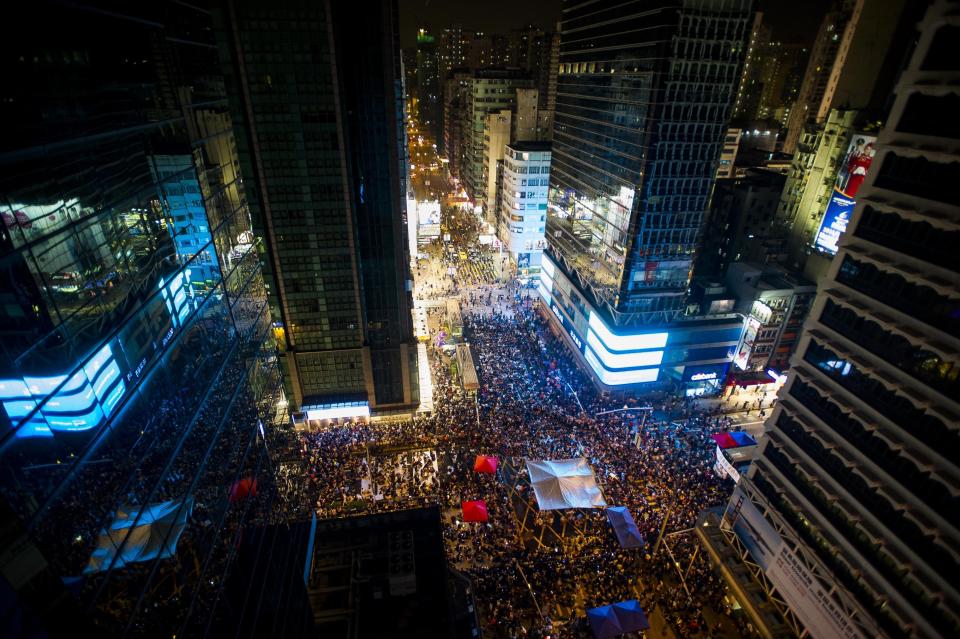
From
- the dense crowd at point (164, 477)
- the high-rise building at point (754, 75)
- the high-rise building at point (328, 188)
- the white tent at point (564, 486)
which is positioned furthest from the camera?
the high-rise building at point (754, 75)

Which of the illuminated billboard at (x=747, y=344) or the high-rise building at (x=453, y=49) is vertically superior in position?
the high-rise building at (x=453, y=49)

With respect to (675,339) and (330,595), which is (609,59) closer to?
(675,339)

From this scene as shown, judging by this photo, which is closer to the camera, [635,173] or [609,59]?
[635,173]

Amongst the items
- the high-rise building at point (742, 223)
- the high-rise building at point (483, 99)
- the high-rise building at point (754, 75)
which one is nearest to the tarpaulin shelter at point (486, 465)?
the high-rise building at point (742, 223)

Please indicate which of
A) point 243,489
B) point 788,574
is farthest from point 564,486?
point 243,489

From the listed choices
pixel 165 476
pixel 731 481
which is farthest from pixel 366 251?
pixel 731 481

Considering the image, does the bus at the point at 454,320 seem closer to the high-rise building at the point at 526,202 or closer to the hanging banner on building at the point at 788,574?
the high-rise building at the point at 526,202
